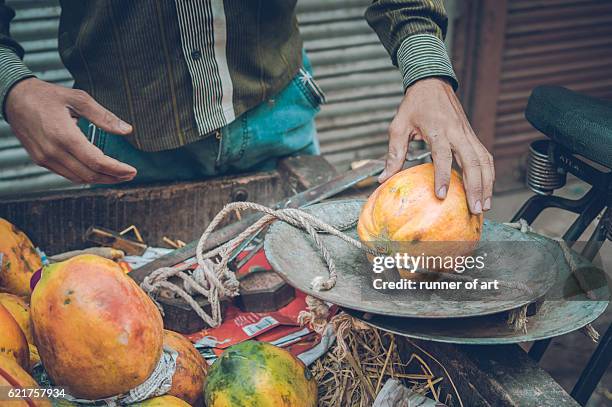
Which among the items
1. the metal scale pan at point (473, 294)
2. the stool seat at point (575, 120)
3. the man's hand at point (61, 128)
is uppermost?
the man's hand at point (61, 128)

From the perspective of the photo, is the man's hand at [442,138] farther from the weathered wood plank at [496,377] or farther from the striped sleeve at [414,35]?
the weathered wood plank at [496,377]

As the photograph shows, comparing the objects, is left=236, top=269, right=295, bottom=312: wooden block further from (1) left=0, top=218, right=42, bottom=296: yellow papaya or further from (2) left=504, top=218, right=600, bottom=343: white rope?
(2) left=504, top=218, right=600, bottom=343: white rope

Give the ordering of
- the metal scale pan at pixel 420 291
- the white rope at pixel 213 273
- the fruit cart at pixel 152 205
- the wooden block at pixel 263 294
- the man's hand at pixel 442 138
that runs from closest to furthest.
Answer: the metal scale pan at pixel 420 291 → the man's hand at pixel 442 138 → the white rope at pixel 213 273 → the wooden block at pixel 263 294 → the fruit cart at pixel 152 205

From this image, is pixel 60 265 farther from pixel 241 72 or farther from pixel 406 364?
pixel 241 72

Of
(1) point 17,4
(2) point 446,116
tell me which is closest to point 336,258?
(2) point 446,116

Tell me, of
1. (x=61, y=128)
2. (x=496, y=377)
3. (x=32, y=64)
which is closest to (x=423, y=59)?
(x=496, y=377)

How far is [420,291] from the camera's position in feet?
5.14

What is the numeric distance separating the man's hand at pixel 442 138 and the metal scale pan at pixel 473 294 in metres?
0.21

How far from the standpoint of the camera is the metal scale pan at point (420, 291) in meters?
1.40

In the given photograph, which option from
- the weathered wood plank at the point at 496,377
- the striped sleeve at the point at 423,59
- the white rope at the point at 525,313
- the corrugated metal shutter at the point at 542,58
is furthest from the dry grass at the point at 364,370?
the corrugated metal shutter at the point at 542,58

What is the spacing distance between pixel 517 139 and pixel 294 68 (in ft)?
10.3

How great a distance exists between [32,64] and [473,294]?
122 inches

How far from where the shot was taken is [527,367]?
1.54 m

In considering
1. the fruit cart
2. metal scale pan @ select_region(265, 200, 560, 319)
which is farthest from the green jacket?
metal scale pan @ select_region(265, 200, 560, 319)
